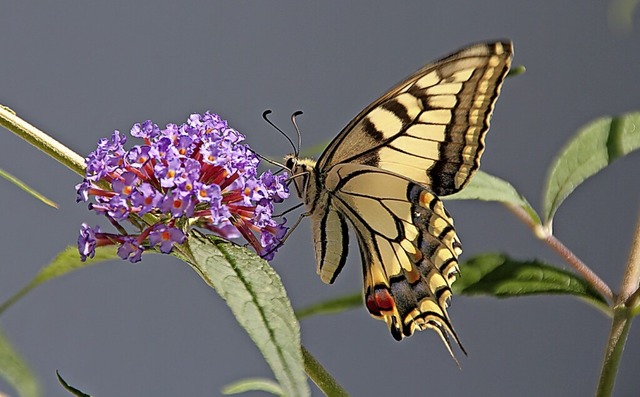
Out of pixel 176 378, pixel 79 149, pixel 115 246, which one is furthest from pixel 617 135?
pixel 176 378

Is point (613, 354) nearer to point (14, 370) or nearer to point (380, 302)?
point (380, 302)

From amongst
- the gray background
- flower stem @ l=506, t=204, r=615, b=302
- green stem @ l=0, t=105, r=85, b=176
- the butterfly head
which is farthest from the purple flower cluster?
the gray background

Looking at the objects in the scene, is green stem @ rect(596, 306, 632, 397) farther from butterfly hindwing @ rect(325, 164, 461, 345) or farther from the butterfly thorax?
the butterfly thorax

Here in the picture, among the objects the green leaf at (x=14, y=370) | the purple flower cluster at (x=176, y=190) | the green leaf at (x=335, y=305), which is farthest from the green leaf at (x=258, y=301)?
the green leaf at (x=335, y=305)

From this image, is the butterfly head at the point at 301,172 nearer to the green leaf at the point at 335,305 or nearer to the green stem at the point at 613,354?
the green leaf at the point at 335,305

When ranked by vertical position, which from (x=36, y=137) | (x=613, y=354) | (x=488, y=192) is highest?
(x=36, y=137)

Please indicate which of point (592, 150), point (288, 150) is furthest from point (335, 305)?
point (288, 150)
